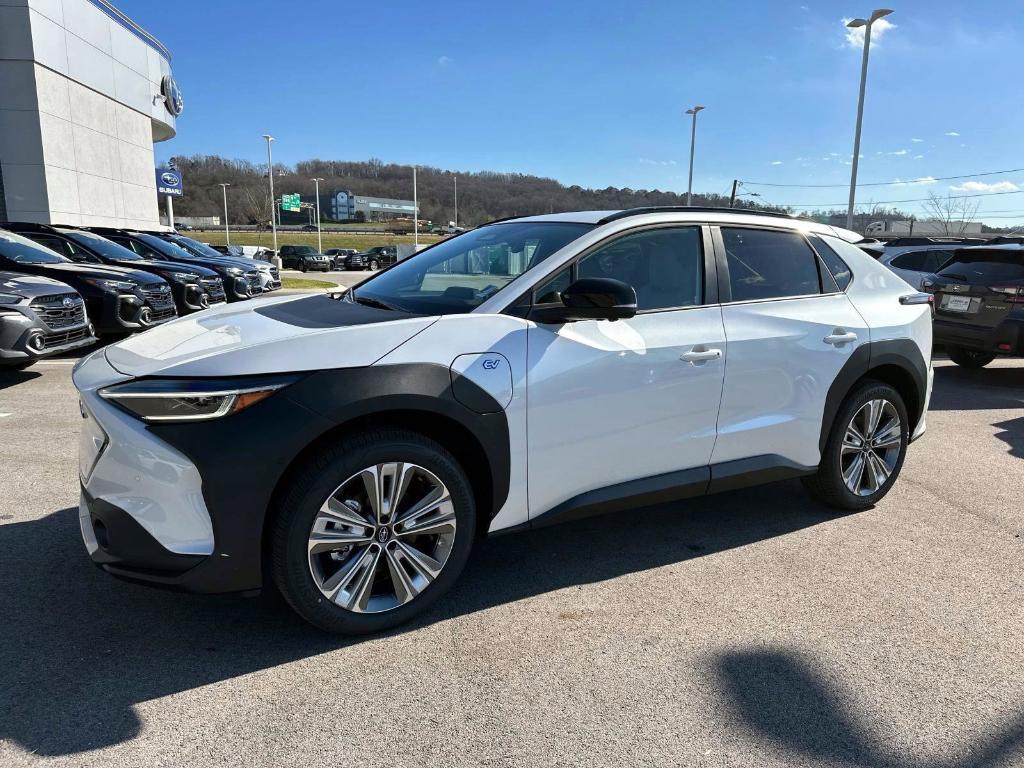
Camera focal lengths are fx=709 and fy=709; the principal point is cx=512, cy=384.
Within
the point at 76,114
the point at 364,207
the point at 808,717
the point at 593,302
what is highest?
the point at 364,207

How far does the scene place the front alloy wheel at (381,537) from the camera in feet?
8.79

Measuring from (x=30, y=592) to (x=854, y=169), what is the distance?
80.9ft

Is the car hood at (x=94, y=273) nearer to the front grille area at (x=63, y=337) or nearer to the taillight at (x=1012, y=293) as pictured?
the front grille area at (x=63, y=337)

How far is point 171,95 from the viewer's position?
3225cm

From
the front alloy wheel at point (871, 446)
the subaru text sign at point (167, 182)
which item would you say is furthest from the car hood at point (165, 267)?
the subaru text sign at point (167, 182)

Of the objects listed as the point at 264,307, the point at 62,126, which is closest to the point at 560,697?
the point at 264,307

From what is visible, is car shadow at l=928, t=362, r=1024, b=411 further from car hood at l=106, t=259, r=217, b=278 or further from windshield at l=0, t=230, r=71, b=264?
car hood at l=106, t=259, r=217, b=278

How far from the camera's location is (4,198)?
70.4 feet

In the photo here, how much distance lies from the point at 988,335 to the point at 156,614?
886 centimetres

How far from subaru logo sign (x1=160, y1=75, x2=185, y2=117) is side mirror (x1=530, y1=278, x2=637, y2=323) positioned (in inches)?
1377

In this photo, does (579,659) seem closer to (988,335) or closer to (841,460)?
(841,460)

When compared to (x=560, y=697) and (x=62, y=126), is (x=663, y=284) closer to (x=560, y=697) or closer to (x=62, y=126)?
(x=560, y=697)

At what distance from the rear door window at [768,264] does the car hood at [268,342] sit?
174cm

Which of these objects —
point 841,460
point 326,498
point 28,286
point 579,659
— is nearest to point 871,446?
point 841,460
